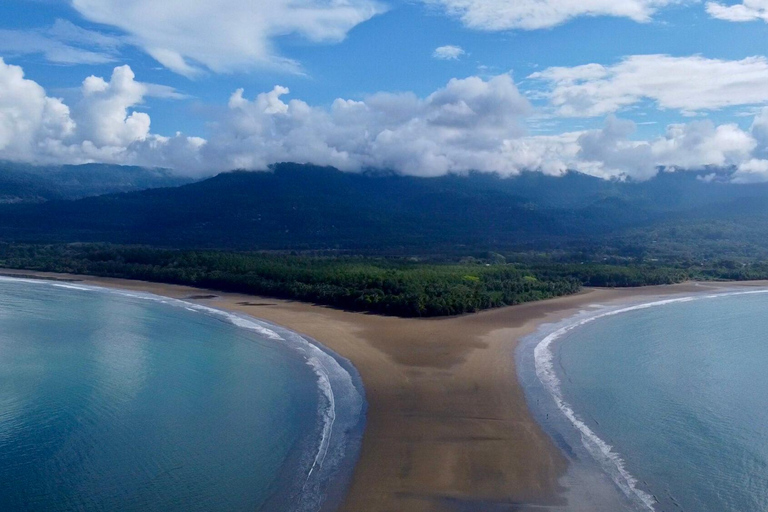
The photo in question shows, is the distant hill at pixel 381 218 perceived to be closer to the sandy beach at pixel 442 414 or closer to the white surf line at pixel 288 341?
the white surf line at pixel 288 341

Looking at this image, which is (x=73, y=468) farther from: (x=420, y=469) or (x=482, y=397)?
(x=482, y=397)

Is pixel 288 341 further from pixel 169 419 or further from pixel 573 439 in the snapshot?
pixel 573 439

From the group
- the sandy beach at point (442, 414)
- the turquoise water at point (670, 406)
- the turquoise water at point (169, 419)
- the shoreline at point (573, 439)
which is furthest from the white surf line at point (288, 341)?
the turquoise water at point (670, 406)

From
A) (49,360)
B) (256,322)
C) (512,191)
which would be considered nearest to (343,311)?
(256,322)

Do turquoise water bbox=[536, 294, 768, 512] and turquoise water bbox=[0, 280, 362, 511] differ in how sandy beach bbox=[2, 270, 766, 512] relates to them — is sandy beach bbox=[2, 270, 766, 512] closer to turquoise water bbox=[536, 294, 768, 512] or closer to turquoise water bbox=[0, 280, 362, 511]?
turquoise water bbox=[0, 280, 362, 511]

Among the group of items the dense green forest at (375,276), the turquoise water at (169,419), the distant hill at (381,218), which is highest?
the distant hill at (381,218)

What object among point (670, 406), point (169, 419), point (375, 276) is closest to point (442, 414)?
point (670, 406)
